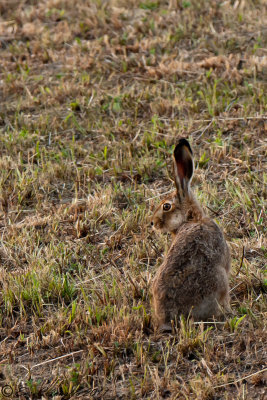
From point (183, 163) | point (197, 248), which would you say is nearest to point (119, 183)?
point (183, 163)

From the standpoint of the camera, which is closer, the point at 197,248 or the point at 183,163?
the point at 197,248

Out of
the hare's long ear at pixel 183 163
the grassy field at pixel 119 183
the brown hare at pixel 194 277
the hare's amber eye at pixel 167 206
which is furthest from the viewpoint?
the hare's amber eye at pixel 167 206

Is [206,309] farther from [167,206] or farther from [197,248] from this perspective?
[167,206]

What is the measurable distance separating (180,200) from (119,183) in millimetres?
1972

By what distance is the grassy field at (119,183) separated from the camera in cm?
454

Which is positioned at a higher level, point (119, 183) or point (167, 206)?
point (167, 206)

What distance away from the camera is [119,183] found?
23.7 ft

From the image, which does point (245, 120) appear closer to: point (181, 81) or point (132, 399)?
point (181, 81)

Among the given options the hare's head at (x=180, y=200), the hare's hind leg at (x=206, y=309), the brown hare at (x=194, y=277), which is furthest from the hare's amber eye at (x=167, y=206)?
the hare's hind leg at (x=206, y=309)

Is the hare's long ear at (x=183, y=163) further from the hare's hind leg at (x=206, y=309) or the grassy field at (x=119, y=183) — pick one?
the hare's hind leg at (x=206, y=309)

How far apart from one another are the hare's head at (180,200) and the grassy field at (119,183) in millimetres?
454

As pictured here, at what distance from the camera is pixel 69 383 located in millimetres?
4367

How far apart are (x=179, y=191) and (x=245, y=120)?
2904mm

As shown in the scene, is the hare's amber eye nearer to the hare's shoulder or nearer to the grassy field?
the hare's shoulder
